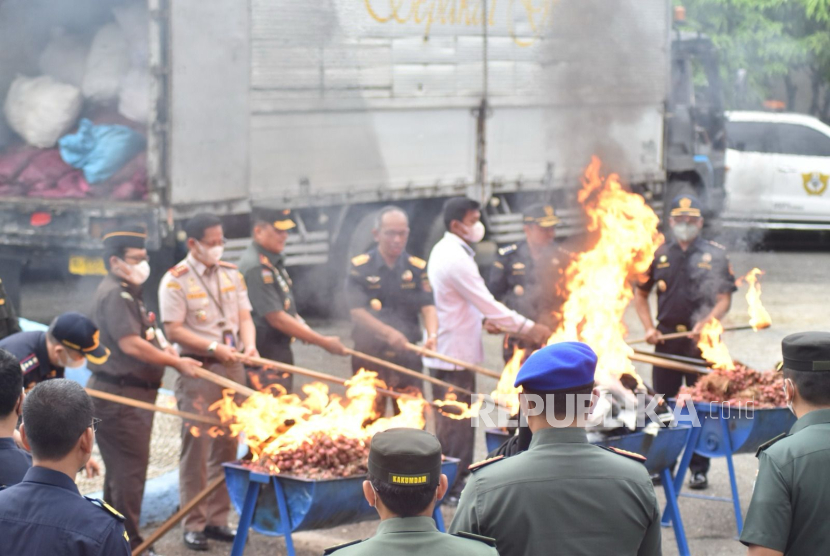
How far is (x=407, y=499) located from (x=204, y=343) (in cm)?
369

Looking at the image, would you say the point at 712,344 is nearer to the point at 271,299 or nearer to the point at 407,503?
the point at 271,299

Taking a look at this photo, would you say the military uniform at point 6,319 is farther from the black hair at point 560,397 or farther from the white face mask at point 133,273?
the black hair at point 560,397

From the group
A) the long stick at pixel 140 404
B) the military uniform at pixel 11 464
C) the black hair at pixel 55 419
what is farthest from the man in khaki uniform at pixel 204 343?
the black hair at pixel 55 419

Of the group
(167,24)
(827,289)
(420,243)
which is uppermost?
(167,24)

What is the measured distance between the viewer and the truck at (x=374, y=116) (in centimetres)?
948

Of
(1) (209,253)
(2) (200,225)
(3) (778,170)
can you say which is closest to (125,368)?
(1) (209,253)

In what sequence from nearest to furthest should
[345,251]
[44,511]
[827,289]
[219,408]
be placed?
[44,511] → [219,408] → [345,251] → [827,289]

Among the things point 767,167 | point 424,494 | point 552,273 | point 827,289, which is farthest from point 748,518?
point 767,167

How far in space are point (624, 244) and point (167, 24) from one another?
441cm

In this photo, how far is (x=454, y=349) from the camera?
23.1ft

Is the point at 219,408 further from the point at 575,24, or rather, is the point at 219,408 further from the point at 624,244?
the point at 575,24

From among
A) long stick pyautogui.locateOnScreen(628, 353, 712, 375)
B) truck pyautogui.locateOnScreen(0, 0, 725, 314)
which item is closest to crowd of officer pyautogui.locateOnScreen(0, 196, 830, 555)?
long stick pyautogui.locateOnScreen(628, 353, 712, 375)

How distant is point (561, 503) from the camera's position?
3006 millimetres

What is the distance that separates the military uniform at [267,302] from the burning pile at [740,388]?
2.55 meters
